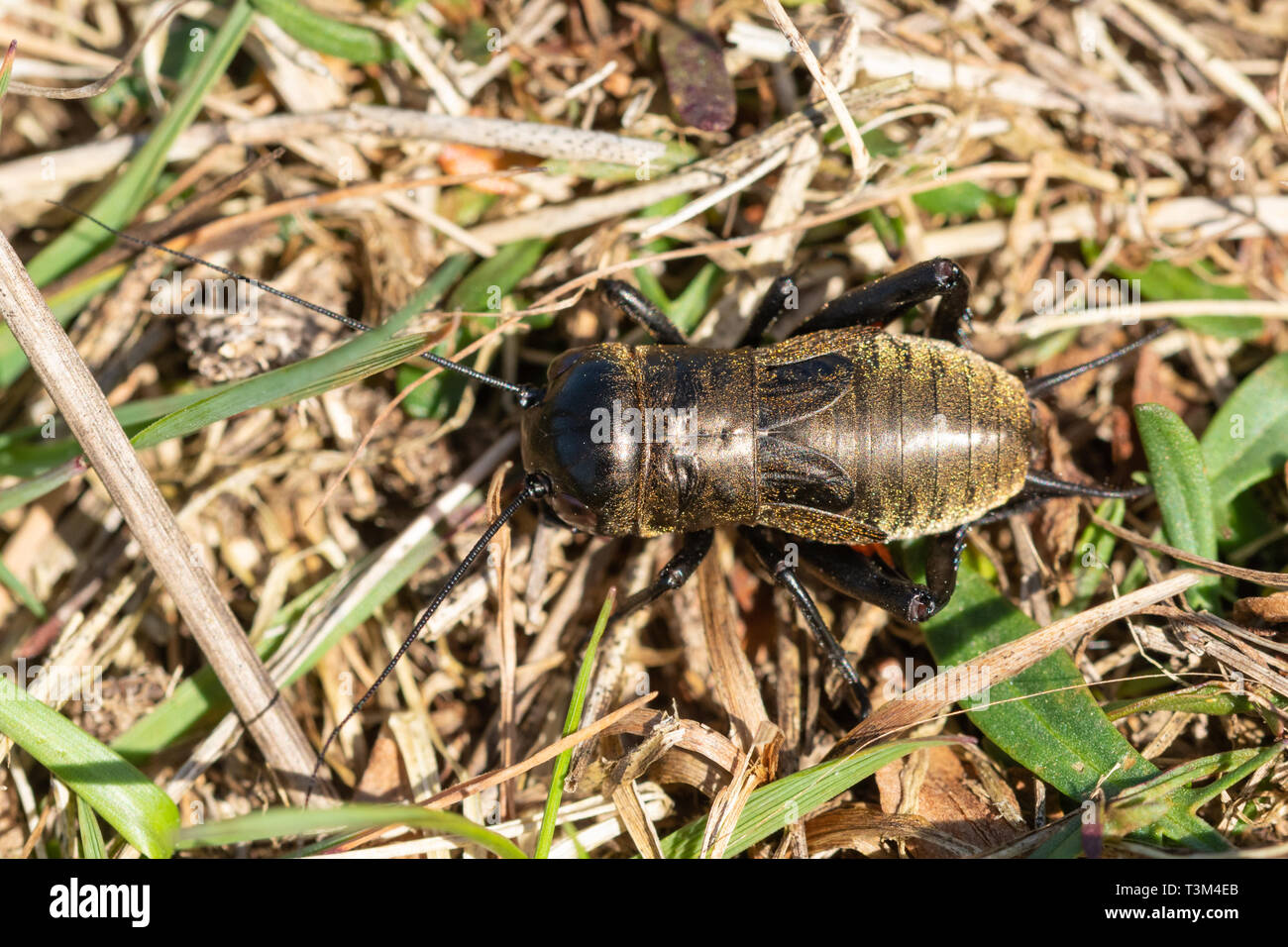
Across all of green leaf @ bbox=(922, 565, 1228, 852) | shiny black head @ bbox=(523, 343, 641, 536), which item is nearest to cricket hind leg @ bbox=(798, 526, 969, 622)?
green leaf @ bbox=(922, 565, 1228, 852)

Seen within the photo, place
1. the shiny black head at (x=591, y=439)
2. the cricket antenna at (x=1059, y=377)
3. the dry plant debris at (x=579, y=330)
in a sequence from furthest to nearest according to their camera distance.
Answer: the cricket antenna at (x=1059, y=377) → the dry plant debris at (x=579, y=330) → the shiny black head at (x=591, y=439)

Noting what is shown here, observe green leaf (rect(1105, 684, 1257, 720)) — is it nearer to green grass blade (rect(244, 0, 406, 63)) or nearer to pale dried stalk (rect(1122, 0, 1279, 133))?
pale dried stalk (rect(1122, 0, 1279, 133))

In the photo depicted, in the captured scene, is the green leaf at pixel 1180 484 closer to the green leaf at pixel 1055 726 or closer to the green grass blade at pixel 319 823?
the green leaf at pixel 1055 726

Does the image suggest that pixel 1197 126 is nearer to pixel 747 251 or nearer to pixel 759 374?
pixel 747 251

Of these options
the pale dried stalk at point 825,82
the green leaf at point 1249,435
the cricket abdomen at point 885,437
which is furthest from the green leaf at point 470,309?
the green leaf at point 1249,435

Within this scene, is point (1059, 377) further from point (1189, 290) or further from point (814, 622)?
point (814, 622)

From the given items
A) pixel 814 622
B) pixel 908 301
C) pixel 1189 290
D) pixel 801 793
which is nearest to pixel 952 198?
pixel 908 301
